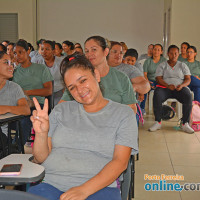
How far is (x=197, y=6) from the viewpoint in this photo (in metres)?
7.20

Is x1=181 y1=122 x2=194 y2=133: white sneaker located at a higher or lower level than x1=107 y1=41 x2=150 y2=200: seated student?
lower

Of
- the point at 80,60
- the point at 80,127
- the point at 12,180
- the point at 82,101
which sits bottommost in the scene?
the point at 12,180

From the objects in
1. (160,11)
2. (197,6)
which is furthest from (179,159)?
(160,11)

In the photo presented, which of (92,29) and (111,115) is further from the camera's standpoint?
(92,29)

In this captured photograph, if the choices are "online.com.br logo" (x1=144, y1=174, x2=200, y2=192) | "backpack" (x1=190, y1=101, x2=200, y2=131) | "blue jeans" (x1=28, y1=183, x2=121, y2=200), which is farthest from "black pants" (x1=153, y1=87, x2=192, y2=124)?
"blue jeans" (x1=28, y1=183, x2=121, y2=200)

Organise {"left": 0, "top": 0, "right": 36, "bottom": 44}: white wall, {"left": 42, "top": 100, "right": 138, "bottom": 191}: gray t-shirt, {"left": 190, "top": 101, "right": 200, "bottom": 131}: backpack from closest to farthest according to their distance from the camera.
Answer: {"left": 42, "top": 100, "right": 138, "bottom": 191}: gray t-shirt, {"left": 190, "top": 101, "right": 200, "bottom": 131}: backpack, {"left": 0, "top": 0, "right": 36, "bottom": 44}: white wall

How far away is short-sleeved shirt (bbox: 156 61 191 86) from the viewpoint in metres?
5.05

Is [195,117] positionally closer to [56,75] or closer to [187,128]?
[187,128]

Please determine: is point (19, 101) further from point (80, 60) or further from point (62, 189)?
point (62, 189)

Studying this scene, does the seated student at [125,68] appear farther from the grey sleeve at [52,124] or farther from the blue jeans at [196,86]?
the blue jeans at [196,86]

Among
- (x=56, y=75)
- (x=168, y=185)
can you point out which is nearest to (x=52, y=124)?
(x=168, y=185)

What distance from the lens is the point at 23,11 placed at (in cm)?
975

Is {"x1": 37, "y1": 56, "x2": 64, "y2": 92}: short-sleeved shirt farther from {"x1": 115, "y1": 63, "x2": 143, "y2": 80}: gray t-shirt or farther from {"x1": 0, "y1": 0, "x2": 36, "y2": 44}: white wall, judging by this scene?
{"x1": 0, "y1": 0, "x2": 36, "y2": 44}: white wall

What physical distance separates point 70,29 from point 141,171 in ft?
27.4
